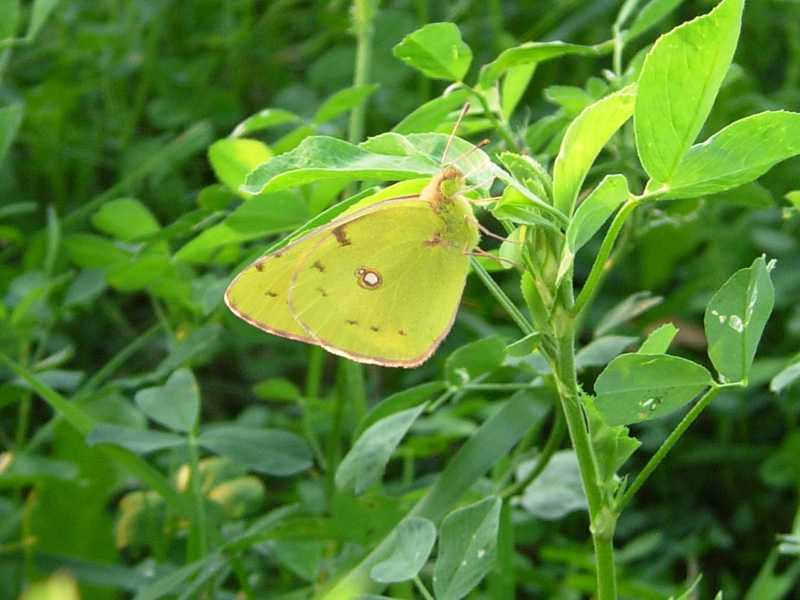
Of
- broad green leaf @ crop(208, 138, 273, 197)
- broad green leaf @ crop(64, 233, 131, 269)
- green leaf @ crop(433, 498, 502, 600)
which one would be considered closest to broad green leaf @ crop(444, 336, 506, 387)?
green leaf @ crop(433, 498, 502, 600)

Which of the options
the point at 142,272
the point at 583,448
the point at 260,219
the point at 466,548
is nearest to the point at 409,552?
the point at 466,548

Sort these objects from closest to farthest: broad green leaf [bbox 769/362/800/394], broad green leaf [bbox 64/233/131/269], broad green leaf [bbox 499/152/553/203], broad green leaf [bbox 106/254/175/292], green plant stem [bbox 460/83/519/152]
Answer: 1. broad green leaf [bbox 499/152/553/203]
2. broad green leaf [bbox 769/362/800/394]
3. green plant stem [bbox 460/83/519/152]
4. broad green leaf [bbox 106/254/175/292]
5. broad green leaf [bbox 64/233/131/269]

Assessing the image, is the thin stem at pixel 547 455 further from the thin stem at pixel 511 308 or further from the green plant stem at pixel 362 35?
the green plant stem at pixel 362 35

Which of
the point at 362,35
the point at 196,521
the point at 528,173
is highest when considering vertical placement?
the point at 528,173

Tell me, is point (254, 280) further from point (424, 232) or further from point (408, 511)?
point (408, 511)

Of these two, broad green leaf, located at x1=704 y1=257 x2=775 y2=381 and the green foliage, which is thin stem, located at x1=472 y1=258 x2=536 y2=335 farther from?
broad green leaf, located at x1=704 y1=257 x2=775 y2=381

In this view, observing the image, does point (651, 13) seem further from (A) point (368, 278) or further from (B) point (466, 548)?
(B) point (466, 548)
